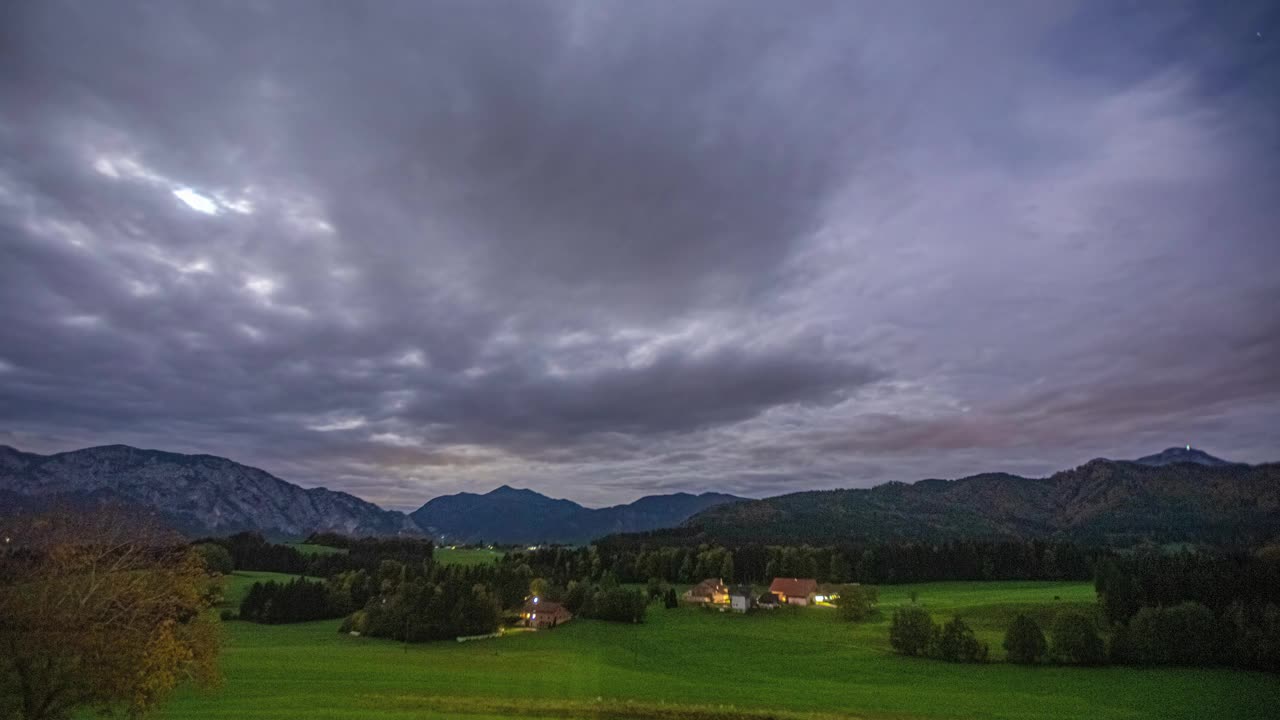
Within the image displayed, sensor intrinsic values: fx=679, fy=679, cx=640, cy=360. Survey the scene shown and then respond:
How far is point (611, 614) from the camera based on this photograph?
342 ft

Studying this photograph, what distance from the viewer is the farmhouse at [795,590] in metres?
121

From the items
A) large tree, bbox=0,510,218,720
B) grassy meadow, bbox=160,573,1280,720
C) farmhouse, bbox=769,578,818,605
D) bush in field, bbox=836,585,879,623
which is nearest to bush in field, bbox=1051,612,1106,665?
grassy meadow, bbox=160,573,1280,720

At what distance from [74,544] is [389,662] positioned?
170 ft

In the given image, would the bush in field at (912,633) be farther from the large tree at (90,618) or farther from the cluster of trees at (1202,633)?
the large tree at (90,618)

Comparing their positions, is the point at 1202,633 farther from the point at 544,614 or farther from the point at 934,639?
the point at 544,614

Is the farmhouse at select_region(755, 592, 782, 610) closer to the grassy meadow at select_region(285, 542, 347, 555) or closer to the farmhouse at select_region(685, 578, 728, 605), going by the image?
the farmhouse at select_region(685, 578, 728, 605)

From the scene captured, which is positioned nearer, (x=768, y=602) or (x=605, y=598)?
(x=605, y=598)

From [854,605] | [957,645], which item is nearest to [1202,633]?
[957,645]

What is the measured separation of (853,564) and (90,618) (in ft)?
480

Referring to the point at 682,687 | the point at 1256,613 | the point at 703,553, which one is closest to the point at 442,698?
the point at 682,687

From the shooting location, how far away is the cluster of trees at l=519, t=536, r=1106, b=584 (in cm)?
14388

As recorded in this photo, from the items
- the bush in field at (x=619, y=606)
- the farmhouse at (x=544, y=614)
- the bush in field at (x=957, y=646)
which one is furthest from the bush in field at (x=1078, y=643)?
the farmhouse at (x=544, y=614)

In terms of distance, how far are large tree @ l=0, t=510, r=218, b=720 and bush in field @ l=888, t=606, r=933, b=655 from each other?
231 feet

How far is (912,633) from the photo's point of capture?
243 ft
